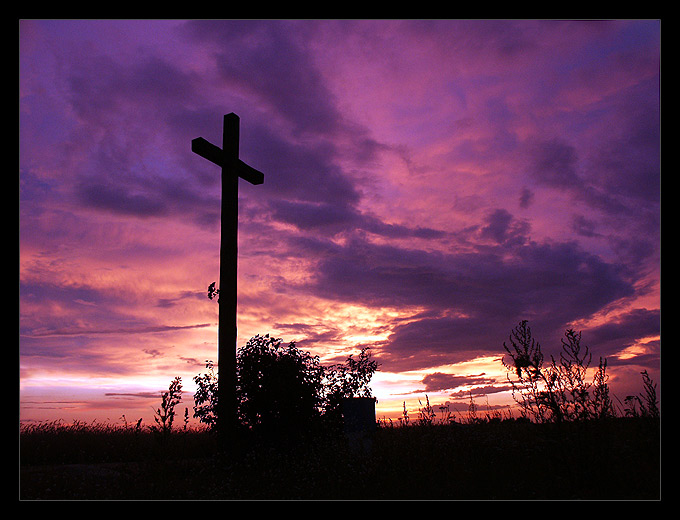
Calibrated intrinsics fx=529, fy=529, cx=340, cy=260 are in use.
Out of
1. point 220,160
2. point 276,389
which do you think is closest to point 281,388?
point 276,389

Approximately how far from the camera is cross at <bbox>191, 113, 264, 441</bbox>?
9758 millimetres

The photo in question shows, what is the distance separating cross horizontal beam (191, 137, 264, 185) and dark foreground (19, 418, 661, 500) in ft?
17.8

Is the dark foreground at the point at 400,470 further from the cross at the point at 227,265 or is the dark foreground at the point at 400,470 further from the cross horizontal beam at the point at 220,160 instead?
the cross horizontal beam at the point at 220,160

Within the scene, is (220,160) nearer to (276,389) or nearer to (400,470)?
(276,389)

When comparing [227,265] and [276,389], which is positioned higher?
[227,265]

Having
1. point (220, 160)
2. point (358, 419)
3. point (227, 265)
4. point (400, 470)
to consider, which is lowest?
point (400, 470)

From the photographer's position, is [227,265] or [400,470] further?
[227,265]

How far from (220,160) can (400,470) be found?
6.79 m

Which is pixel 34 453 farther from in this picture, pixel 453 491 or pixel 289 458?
pixel 453 491

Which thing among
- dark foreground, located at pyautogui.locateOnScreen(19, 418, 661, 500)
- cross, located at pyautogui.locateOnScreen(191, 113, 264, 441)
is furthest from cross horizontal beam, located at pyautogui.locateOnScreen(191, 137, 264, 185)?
dark foreground, located at pyautogui.locateOnScreen(19, 418, 661, 500)

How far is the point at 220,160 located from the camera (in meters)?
10.7

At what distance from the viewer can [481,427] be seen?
1227 centimetres

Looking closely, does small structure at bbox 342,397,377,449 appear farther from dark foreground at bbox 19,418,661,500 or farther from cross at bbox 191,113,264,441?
cross at bbox 191,113,264,441
